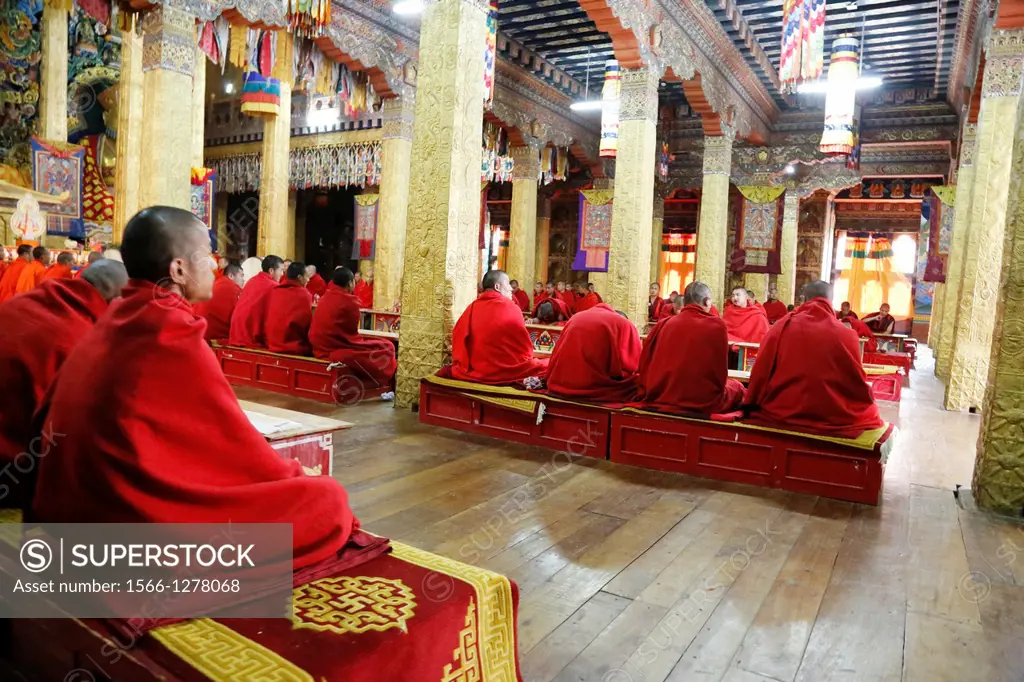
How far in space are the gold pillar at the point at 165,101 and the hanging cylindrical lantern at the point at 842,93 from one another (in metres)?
8.00

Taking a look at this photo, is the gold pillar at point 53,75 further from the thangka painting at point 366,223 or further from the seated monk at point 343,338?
the seated monk at point 343,338

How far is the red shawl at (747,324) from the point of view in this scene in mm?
10867

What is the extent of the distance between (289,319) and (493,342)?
2698mm

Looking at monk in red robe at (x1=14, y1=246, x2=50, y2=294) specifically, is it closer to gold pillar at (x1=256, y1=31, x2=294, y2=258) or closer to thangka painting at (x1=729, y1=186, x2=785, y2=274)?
gold pillar at (x1=256, y1=31, x2=294, y2=258)

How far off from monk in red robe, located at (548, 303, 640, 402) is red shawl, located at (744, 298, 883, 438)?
1183mm

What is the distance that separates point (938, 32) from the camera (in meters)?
11.4

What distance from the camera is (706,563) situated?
138 inches

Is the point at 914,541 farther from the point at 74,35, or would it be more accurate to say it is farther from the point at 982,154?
the point at 74,35

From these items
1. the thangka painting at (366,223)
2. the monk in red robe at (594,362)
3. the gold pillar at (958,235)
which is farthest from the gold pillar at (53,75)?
the gold pillar at (958,235)

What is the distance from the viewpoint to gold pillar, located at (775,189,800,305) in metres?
16.6

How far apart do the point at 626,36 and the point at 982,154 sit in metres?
4.58

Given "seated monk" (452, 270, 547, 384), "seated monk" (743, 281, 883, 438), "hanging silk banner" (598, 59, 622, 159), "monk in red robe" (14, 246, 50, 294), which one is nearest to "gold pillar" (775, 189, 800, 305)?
"hanging silk banner" (598, 59, 622, 159)

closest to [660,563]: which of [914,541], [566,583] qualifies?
[566,583]

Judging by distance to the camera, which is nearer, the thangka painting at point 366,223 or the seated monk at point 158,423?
the seated monk at point 158,423
